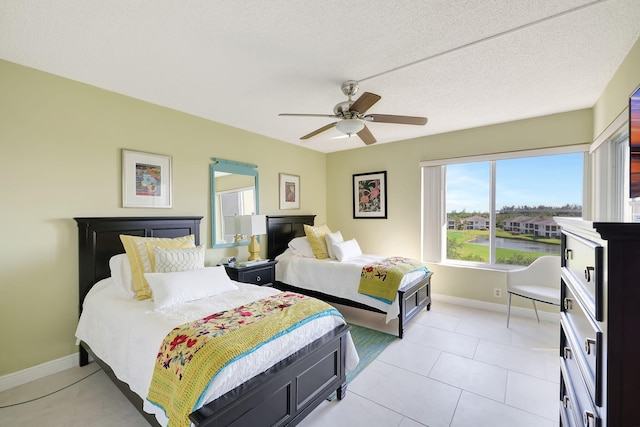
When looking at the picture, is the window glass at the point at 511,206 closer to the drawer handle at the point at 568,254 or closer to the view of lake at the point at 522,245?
the view of lake at the point at 522,245

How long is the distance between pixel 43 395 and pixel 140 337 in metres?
1.26

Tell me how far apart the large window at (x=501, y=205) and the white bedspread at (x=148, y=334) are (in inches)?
111

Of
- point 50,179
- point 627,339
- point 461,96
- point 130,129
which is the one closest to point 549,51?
point 461,96

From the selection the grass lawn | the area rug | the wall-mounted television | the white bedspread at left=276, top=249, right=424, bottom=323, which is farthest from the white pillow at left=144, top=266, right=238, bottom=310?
the grass lawn

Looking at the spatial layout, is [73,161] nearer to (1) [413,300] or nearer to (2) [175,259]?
(2) [175,259]

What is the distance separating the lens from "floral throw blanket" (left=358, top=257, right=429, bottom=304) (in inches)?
122

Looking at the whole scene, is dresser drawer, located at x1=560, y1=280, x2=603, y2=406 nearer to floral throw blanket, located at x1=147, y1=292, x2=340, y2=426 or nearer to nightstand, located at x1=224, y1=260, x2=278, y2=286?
floral throw blanket, located at x1=147, y1=292, x2=340, y2=426

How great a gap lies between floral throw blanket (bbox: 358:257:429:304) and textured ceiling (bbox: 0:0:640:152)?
185 cm

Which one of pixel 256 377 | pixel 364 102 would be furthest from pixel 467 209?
pixel 256 377

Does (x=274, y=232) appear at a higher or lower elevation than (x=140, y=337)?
higher

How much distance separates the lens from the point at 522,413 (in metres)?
1.94

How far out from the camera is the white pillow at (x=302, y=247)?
163 inches

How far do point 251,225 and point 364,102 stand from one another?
2.01m

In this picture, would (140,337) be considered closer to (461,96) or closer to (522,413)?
(522,413)
